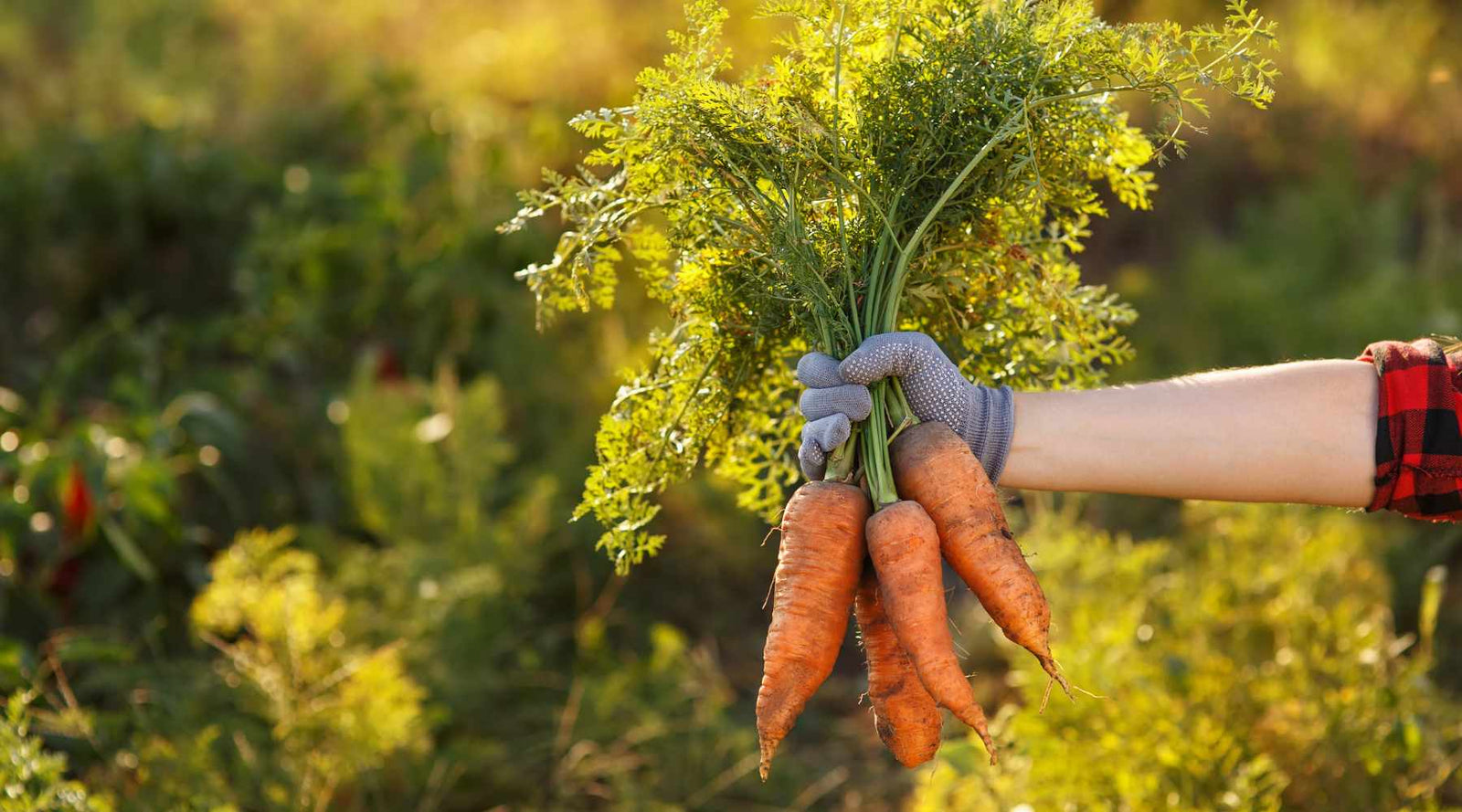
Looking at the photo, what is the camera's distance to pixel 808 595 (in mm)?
1684

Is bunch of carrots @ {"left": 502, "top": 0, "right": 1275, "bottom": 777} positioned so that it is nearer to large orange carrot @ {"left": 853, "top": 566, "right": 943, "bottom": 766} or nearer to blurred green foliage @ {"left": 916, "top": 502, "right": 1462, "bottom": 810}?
large orange carrot @ {"left": 853, "top": 566, "right": 943, "bottom": 766}

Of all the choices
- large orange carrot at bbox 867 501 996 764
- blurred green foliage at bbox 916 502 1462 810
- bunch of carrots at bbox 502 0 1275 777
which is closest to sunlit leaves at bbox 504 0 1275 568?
bunch of carrots at bbox 502 0 1275 777

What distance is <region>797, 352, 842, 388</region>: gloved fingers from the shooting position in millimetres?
1633

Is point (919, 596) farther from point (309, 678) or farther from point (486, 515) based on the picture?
point (486, 515)

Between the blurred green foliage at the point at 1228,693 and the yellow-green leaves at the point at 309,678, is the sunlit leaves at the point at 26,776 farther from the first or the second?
the blurred green foliage at the point at 1228,693

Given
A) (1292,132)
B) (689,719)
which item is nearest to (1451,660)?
(689,719)

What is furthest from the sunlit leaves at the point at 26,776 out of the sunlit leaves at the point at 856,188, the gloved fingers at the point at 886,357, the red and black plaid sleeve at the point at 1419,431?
the red and black plaid sleeve at the point at 1419,431

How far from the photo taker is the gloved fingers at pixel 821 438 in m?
1.59

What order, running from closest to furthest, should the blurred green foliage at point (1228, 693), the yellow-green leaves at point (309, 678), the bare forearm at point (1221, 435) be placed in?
the bare forearm at point (1221, 435) → the blurred green foliage at point (1228, 693) → the yellow-green leaves at point (309, 678)

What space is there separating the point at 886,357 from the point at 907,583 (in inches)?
11.8

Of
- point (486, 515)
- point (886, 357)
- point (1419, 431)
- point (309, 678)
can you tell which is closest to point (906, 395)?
point (886, 357)

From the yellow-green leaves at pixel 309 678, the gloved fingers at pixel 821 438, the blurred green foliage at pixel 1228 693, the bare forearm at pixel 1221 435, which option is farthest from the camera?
the yellow-green leaves at pixel 309 678

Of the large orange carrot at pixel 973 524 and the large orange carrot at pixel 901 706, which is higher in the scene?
the large orange carrot at pixel 973 524

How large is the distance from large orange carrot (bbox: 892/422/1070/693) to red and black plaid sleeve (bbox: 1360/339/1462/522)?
0.52 meters
